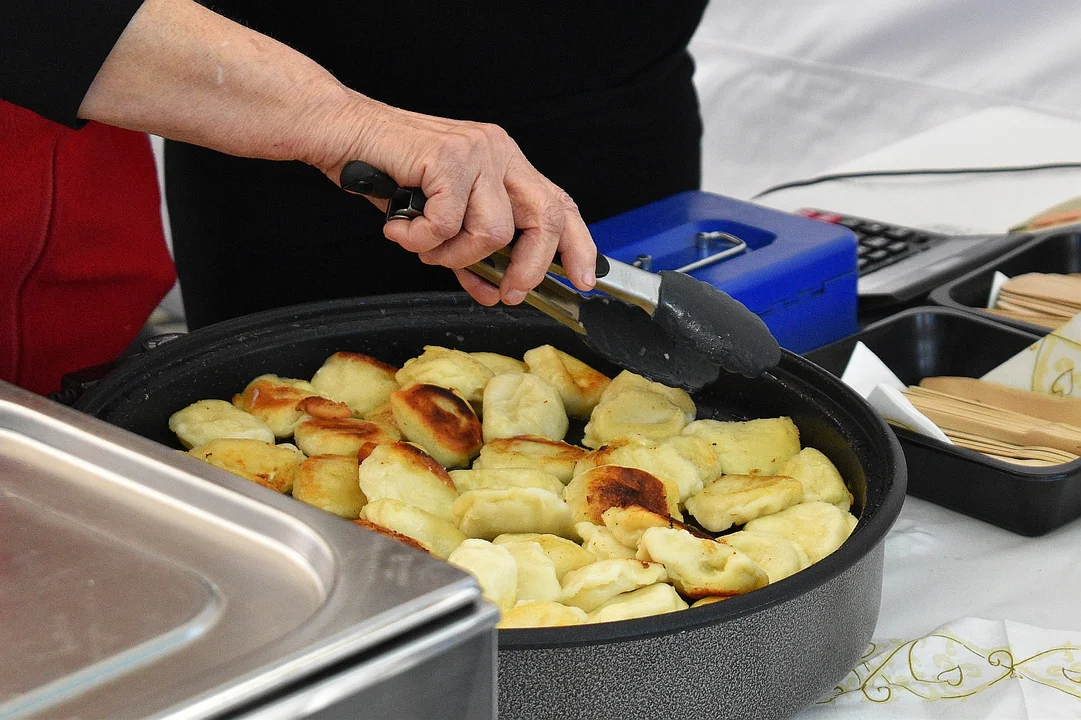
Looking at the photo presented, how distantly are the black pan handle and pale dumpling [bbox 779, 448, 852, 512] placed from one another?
432 millimetres

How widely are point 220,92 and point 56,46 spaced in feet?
0.40

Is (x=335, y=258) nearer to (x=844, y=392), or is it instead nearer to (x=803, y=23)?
(x=844, y=392)

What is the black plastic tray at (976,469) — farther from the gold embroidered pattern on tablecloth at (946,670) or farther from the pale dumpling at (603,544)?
the pale dumpling at (603,544)

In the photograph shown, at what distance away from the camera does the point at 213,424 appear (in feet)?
3.72

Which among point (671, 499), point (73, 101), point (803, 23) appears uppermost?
point (73, 101)

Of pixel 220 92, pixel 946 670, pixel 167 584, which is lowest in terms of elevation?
pixel 946 670

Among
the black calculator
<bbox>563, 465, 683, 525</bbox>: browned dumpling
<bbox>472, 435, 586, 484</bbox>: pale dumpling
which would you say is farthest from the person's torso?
<bbox>563, 465, 683, 525</bbox>: browned dumpling

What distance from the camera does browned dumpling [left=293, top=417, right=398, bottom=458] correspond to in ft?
3.61

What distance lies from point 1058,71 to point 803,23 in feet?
1.96

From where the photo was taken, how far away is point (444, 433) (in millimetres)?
1128

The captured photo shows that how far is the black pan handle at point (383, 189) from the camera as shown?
932 mm

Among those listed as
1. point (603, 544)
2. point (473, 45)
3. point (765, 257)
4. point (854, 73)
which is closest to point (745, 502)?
point (603, 544)

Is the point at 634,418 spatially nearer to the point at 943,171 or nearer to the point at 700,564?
the point at 700,564

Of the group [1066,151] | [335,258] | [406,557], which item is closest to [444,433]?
[335,258]
